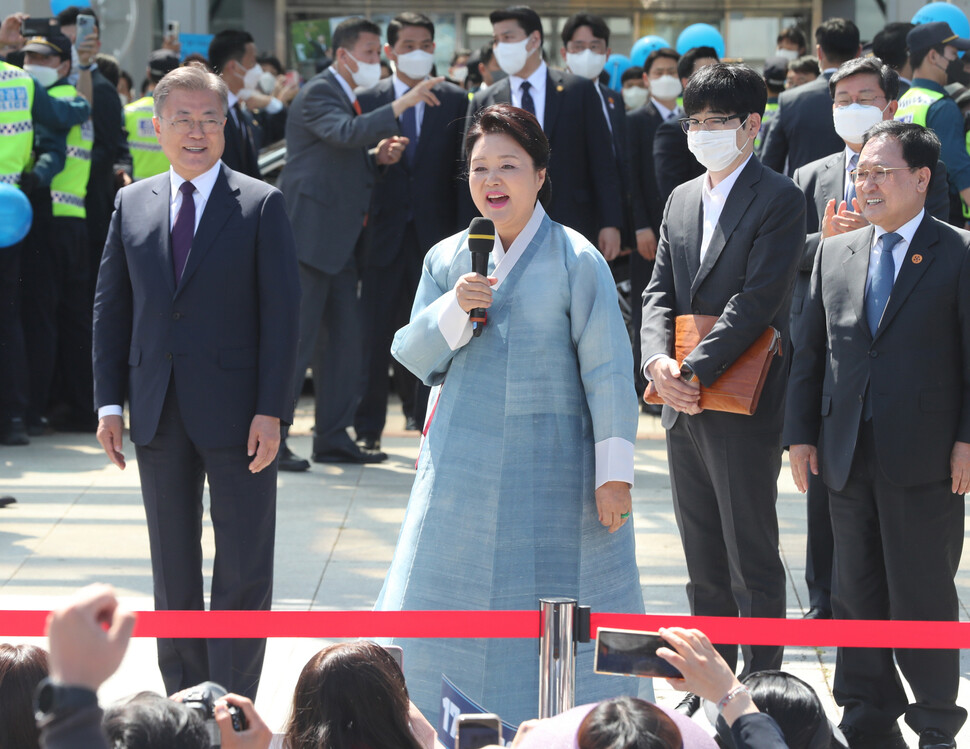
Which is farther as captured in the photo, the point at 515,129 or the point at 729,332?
the point at 729,332

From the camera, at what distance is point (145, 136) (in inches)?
319

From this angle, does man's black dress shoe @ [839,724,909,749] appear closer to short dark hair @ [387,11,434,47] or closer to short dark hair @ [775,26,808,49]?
short dark hair @ [387,11,434,47]

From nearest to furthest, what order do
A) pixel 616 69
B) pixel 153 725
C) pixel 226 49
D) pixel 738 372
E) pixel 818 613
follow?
pixel 153 725 → pixel 738 372 → pixel 818 613 → pixel 226 49 → pixel 616 69

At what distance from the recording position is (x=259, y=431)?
155 inches

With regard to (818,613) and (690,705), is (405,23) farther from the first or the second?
(690,705)

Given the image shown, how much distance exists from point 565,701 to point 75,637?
1.55 meters

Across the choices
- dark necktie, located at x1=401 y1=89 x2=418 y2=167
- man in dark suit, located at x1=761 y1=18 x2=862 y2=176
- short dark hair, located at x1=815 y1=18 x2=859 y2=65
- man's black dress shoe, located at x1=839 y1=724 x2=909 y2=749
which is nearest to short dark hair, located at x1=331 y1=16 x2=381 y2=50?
dark necktie, located at x1=401 y1=89 x2=418 y2=167

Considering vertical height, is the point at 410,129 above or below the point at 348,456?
above

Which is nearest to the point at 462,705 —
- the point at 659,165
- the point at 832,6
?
the point at 659,165

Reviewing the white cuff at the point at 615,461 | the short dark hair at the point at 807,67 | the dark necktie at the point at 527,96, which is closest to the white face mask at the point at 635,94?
the short dark hair at the point at 807,67

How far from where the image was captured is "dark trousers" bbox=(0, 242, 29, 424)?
7.55 meters

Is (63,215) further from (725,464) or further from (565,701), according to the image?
(565,701)

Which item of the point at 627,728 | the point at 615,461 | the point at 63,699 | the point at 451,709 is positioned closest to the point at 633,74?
the point at 615,461

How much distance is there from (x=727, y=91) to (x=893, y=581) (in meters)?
1.64
